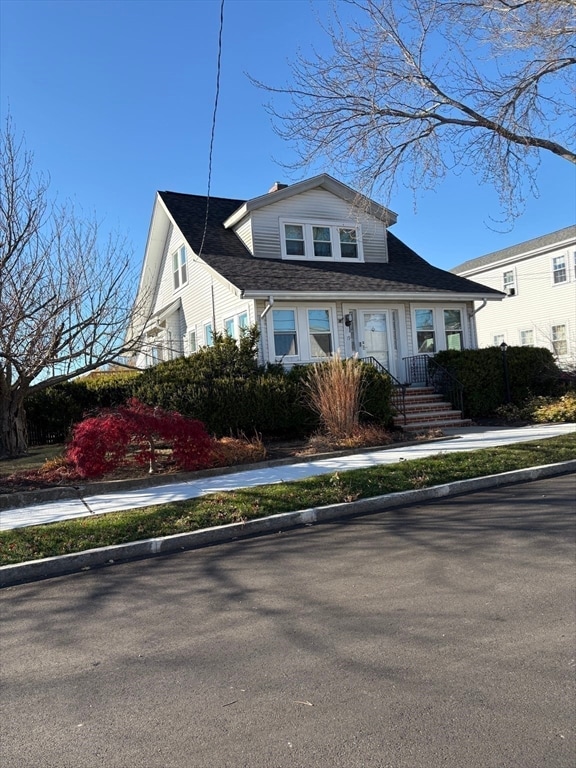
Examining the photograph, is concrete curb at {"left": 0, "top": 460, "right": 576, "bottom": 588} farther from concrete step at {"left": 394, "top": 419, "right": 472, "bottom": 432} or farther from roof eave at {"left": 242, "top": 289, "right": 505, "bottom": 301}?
roof eave at {"left": 242, "top": 289, "right": 505, "bottom": 301}

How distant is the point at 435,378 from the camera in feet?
55.9

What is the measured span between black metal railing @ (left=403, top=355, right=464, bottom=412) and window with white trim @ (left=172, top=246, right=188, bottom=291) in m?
8.15

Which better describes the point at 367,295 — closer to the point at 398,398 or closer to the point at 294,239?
the point at 398,398

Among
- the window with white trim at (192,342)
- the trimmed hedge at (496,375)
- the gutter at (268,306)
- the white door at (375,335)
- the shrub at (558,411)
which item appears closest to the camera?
the shrub at (558,411)

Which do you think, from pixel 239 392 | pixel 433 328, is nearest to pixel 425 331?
pixel 433 328

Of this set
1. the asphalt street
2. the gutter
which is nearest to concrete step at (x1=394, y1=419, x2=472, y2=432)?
the gutter

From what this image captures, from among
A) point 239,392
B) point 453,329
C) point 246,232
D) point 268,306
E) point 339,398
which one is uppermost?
point 246,232

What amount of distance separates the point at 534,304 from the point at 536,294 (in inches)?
18.0

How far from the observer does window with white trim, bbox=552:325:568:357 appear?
84.6 ft

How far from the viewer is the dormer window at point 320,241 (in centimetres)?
1825

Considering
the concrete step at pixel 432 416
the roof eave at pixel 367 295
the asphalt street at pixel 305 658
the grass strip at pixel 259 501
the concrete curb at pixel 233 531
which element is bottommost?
the asphalt street at pixel 305 658

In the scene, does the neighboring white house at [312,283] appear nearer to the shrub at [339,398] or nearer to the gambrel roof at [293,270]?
the gambrel roof at [293,270]

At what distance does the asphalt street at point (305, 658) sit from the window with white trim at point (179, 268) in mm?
15643

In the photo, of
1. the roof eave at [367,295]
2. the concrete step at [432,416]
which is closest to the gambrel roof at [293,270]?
the roof eave at [367,295]
